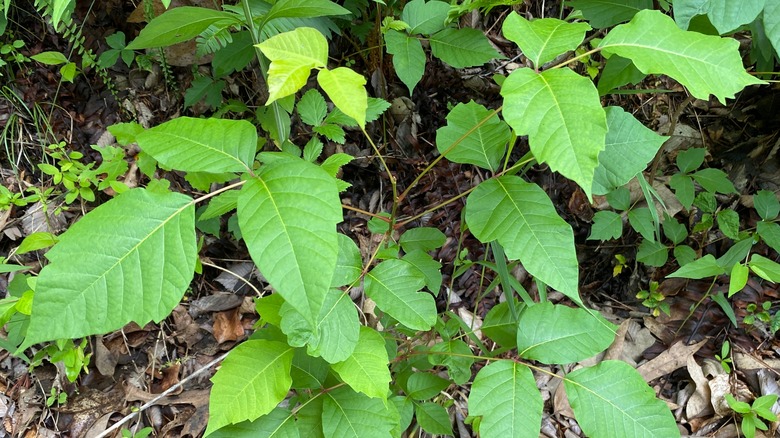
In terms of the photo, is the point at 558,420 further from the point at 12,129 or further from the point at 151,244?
the point at 12,129

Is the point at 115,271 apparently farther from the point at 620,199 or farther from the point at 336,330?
the point at 620,199

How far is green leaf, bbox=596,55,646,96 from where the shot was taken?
4.70 ft

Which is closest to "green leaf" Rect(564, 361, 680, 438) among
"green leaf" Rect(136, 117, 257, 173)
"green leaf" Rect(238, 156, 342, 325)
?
"green leaf" Rect(238, 156, 342, 325)

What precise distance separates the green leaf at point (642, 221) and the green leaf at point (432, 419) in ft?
4.30

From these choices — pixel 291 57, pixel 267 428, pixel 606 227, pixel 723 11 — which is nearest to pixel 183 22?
pixel 291 57

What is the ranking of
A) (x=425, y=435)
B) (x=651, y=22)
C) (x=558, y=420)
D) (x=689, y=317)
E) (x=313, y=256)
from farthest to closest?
(x=689, y=317) < (x=558, y=420) < (x=425, y=435) < (x=651, y=22) < (x=313, y=256)

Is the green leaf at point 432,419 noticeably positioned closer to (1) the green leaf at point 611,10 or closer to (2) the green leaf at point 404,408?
(2) the green leaf at point 404,408

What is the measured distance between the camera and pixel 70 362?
6.48 ft

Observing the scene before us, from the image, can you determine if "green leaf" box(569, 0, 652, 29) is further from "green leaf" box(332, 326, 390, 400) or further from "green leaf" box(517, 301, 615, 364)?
"green leaf" box(332, 326, 390, 400)

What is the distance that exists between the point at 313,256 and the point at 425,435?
4.99ft

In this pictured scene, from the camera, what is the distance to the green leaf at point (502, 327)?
5.04 feet

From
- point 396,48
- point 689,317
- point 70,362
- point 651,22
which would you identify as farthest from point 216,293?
point 689,317

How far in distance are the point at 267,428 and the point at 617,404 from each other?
0.92 metres

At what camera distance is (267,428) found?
133cm
